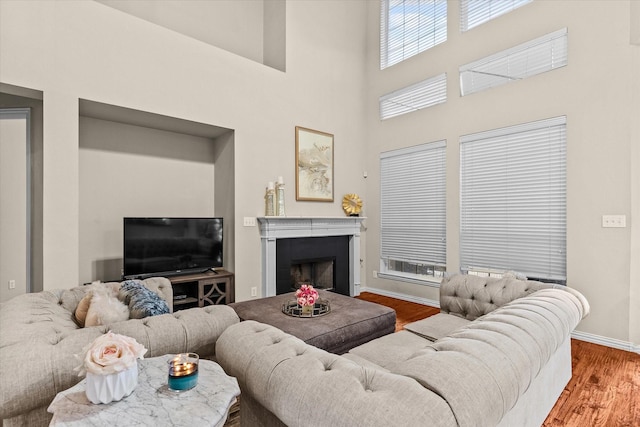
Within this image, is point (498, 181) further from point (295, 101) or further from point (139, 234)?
point (139, 234)

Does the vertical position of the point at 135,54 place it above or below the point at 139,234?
above

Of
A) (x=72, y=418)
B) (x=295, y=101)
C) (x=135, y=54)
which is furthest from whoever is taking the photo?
(x=295, y=101)

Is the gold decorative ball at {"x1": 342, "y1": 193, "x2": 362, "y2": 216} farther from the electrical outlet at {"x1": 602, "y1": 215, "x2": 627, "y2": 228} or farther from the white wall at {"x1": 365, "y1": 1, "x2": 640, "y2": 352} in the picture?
the electrical outlet at {"x1": 602, "y1": 215, "x2": 627, "y2": 228}

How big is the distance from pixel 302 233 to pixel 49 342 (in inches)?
131

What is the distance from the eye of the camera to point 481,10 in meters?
4.05

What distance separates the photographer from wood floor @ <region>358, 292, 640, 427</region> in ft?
6.47

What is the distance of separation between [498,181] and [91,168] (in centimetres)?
465

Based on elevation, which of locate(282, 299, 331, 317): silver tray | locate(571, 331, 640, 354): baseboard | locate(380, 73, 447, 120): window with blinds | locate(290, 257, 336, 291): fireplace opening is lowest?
locate(571, 331, 640, 354): baseboard

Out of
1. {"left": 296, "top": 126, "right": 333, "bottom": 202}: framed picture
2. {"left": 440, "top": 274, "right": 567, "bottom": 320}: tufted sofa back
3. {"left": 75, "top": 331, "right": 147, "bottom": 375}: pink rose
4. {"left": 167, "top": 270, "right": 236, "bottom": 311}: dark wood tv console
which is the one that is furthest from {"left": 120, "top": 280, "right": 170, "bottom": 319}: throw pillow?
{"left": 296, "top": 126, "right": 333, "bottom": 202}: framed picture

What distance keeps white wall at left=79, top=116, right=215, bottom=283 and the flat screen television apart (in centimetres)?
50

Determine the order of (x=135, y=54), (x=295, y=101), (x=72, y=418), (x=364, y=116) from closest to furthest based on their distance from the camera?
(x=72, y=418) < (x=135, y=54) < (x=295, y=101) < (x=364, y=116)

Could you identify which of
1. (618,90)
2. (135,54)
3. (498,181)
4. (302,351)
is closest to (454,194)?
(498,181)

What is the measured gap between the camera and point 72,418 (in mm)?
889

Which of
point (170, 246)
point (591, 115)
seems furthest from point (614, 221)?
point (170, 246)
